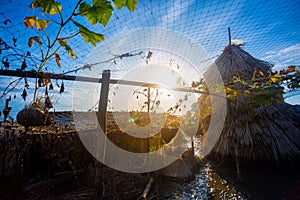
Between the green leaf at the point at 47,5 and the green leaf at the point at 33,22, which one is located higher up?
the green leaf at the point at 47,5

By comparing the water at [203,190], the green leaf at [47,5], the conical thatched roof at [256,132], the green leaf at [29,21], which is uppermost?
the green leaf at [47,5]

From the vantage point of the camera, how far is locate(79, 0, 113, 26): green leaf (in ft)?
3.95

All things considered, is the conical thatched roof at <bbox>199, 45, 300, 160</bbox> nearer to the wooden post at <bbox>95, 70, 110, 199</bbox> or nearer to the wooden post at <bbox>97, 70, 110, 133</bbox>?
the wooden post at <bbox>95, 70, 110, 199</bbox>

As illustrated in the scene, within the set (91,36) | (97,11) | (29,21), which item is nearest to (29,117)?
(29,21)

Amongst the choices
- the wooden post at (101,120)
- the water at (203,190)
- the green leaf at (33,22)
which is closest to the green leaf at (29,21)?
the green leaf at (33,22)

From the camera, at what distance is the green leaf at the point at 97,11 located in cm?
120

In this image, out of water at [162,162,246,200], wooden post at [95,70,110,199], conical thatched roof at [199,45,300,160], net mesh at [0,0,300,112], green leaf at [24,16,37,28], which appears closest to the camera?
green leaf at [24,16,37,28]

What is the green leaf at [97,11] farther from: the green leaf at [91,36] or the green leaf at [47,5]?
the green leaf at [47,5]

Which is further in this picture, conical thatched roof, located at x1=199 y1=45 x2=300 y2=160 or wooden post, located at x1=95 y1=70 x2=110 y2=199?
conical thatched roof, located at x1=199 y1=45 x2=300 y2=160

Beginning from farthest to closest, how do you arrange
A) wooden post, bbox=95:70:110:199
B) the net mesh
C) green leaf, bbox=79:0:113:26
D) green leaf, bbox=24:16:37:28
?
the net mesh → wooden post, bbox=95:70:110:199 → green leaf, bbox=24:16:37:28 → green leaf, bbox=79:0:113:26

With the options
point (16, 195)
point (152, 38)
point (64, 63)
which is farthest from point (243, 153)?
point (64, 63)

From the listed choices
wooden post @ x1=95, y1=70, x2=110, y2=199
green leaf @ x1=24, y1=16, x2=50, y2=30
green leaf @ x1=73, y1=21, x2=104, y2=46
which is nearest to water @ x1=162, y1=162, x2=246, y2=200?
wooden post @ x1=95, y1=70, x2=110, y2=199

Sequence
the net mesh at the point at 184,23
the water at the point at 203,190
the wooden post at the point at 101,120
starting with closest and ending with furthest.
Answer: the wooden post at the point at 101,120
the net mesh at the point at 184,23
the water at the point at 203,190

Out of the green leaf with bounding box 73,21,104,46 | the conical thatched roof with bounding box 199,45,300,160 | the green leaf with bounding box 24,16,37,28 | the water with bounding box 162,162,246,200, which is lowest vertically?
the water with bounding box 162,162,246,200
